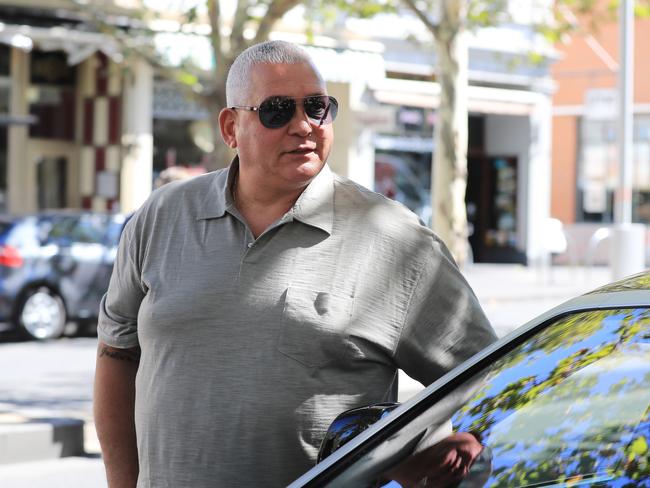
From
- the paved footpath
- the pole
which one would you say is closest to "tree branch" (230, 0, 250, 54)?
the paved footpath

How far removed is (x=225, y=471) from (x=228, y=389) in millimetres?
173

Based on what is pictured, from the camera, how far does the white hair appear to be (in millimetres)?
2977

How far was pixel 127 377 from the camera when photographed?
3.28 m

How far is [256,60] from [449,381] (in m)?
0.87

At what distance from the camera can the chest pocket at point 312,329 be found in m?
2.79

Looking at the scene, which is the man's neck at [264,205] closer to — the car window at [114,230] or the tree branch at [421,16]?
the car window at [114,230]

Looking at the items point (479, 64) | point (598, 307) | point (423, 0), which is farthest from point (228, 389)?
point (479, 64)

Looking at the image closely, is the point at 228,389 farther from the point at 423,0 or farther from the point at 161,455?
the point at 423,0

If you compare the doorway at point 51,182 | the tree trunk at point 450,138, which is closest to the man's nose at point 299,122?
→ the tree trunk at point 450,138

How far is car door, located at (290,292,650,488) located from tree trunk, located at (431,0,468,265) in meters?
15.9

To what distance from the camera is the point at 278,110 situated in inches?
117

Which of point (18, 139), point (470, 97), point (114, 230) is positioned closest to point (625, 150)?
point (114, 230)

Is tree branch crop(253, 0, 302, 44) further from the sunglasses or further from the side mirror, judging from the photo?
the side mirror

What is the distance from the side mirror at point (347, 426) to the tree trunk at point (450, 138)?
52.1 feet
